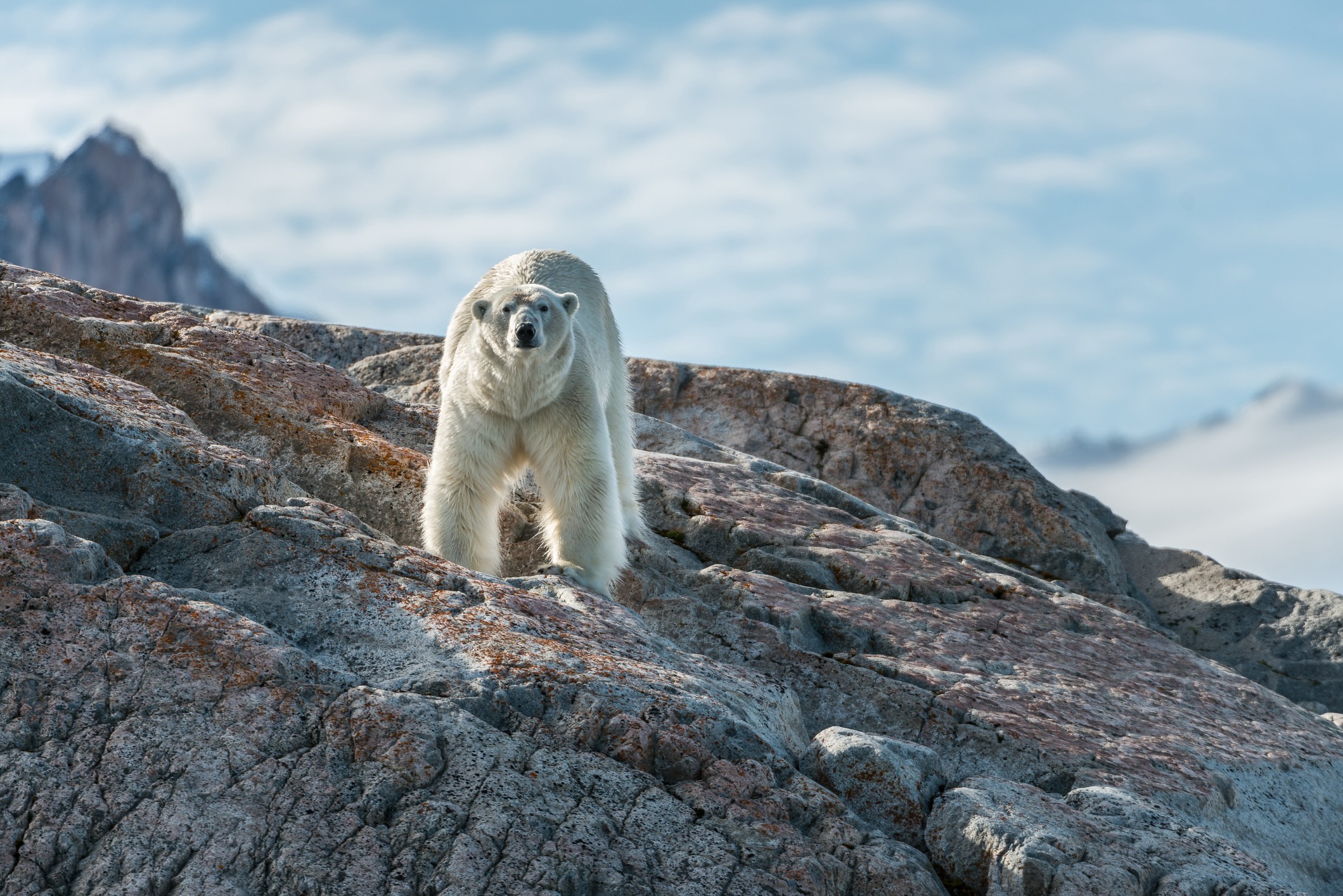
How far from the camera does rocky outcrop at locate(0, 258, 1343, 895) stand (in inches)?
180

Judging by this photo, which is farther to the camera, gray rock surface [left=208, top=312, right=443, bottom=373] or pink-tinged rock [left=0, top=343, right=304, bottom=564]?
gray rock surface [left=208, top=312, right=443, bottom=373]

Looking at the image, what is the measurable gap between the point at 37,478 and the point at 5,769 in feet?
7.08

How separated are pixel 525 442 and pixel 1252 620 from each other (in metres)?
8.27

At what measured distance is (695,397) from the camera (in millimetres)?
14508

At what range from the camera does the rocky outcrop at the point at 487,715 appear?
4.57 m

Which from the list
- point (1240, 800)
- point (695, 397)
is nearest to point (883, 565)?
point (1240, 800)

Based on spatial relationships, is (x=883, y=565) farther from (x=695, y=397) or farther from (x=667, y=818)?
(x=695, y=397)

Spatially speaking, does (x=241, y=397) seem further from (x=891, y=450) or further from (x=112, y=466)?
(x=891, y=450)

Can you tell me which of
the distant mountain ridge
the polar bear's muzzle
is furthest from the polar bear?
the distant mountain ridge

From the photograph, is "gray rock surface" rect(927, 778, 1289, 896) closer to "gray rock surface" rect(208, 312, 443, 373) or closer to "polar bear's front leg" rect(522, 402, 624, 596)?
"polar bear's front leg" rect(522, 402, 624, 596)

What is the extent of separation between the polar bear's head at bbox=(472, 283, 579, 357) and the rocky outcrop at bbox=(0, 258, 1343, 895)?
1.36 m

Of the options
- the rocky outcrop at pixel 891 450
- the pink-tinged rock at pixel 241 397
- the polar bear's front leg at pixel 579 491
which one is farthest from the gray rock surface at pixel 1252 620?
the pink-tinged rock at pixel 241 397

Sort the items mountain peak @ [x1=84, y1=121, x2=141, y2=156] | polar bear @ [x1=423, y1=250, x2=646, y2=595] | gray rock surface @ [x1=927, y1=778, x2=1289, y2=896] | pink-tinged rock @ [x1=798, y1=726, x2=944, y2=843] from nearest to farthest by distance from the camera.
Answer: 1. gray rock surface @ [x1=927, y1=778, x2=1289, y2=896]
2. pink-tinged rock @ [x1=798, y1=726, x2=944, y2=843]
3. polar bear @ [x1=423, y1=250, x2=646, y2=595]
4. mountain peak @ [x1=84, y1=121, x2=141, y2=156]

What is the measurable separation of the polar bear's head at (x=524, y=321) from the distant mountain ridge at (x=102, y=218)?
15577cm
